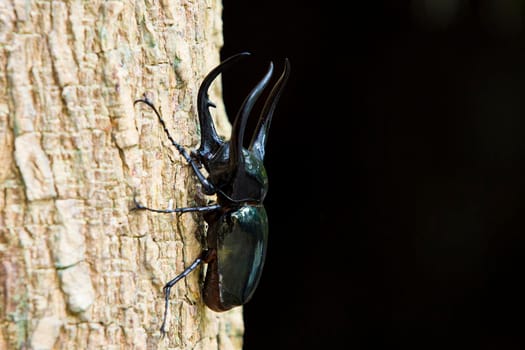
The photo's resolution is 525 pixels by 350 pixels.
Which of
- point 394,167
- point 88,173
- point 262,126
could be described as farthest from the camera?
point 394,167

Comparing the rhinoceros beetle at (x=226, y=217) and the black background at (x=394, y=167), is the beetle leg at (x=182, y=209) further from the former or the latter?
the black background at (x=394, y=167)

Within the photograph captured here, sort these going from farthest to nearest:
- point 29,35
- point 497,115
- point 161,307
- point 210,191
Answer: point 497,115 → point 210,191 → point 161,307 → point 29,35

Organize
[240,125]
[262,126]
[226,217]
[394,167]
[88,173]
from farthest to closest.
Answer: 1. [394,167]
2. [262,126]
3. [226,217]
4. [240,125]
5. [88,173]

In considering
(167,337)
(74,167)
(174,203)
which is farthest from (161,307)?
(74,167)

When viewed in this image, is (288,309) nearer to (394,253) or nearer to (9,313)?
(394,253)

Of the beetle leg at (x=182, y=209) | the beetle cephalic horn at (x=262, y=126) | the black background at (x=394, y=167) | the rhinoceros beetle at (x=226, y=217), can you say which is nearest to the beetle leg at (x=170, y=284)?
the rhinoceros beetle at (x=226, y=217)

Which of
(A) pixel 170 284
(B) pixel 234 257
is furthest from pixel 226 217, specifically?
(A) pixel 170 284

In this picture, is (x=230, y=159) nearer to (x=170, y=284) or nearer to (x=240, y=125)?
(x=240, y=125)
